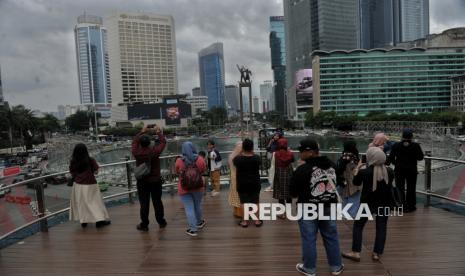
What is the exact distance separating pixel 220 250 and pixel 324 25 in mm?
153172

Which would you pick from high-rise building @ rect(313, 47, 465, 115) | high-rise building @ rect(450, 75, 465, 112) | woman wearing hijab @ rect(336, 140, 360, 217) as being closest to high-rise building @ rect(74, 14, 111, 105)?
high-rise building @ rect(313, 47, 465, 115)

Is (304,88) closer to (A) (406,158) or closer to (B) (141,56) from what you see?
(B) (141,56)

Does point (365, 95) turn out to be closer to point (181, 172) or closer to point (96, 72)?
point (181, 172)

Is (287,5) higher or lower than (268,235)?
higher

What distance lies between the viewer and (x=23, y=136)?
75938 millimetres

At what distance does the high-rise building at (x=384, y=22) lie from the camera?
190000 mm

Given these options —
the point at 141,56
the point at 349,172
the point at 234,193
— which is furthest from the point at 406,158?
the point at 141,56

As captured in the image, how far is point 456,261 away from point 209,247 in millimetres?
2797

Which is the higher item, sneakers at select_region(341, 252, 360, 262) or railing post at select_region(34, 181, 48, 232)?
railing post at select_region(34, 181, 48, 232)

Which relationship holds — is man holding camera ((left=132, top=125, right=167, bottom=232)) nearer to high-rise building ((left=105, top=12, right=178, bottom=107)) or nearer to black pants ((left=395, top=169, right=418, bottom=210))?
black pants ((left=395, top=169, right=418, bottom=210))

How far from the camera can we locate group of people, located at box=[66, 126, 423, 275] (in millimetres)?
3289

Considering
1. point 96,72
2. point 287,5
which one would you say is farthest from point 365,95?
point 96,72

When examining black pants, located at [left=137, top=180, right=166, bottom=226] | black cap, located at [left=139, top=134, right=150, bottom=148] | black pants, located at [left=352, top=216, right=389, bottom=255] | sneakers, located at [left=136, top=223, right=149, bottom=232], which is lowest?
sneakers, located at [left=136, top=223, right=149, bottom=232]

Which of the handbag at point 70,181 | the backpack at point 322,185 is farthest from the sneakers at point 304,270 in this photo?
the handbag at point 70,181
